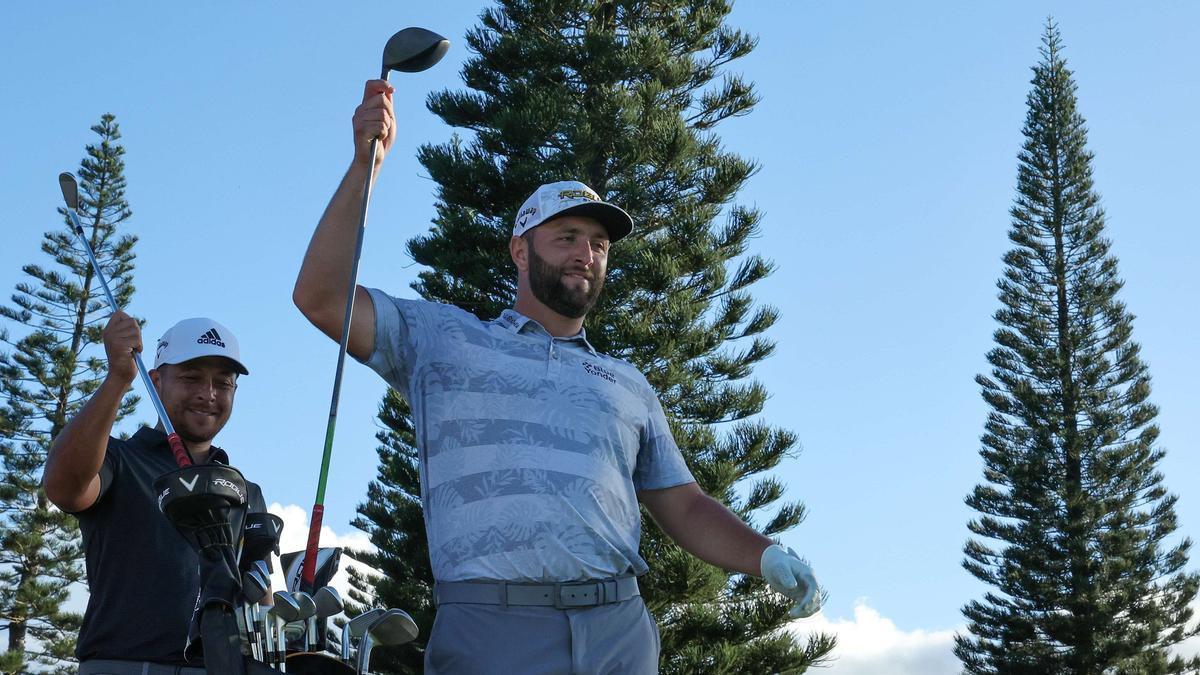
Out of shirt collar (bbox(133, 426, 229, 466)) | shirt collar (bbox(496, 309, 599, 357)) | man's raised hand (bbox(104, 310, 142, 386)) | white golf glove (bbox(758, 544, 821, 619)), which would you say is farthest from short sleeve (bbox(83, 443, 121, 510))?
white golf glove (bbox(758, 544, 821, 619))

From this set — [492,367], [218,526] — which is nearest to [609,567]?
[492,367]

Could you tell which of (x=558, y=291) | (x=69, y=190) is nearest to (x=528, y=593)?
(x=558, y=291)

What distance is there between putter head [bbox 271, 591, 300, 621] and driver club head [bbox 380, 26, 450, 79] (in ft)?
3.39

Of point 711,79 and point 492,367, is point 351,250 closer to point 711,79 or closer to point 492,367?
point 492,367

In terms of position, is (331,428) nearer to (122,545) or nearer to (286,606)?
(286,606)

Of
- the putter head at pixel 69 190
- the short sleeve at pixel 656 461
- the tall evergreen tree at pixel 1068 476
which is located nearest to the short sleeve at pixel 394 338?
the short sleeve at pixel 656 461

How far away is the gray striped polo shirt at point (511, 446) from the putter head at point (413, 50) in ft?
1.51

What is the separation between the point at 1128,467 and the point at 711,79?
10938mm

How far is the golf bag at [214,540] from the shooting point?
2.37m

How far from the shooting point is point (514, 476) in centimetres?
262

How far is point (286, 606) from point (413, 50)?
110 cm

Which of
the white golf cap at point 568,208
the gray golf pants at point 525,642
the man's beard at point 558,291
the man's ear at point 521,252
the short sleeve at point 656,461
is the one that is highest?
the white golf cap at point 568,208

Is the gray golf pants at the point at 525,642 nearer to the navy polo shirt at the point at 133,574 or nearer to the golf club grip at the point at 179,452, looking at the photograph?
the golf club grip at the point at 179,452

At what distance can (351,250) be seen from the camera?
2574 millimetres
